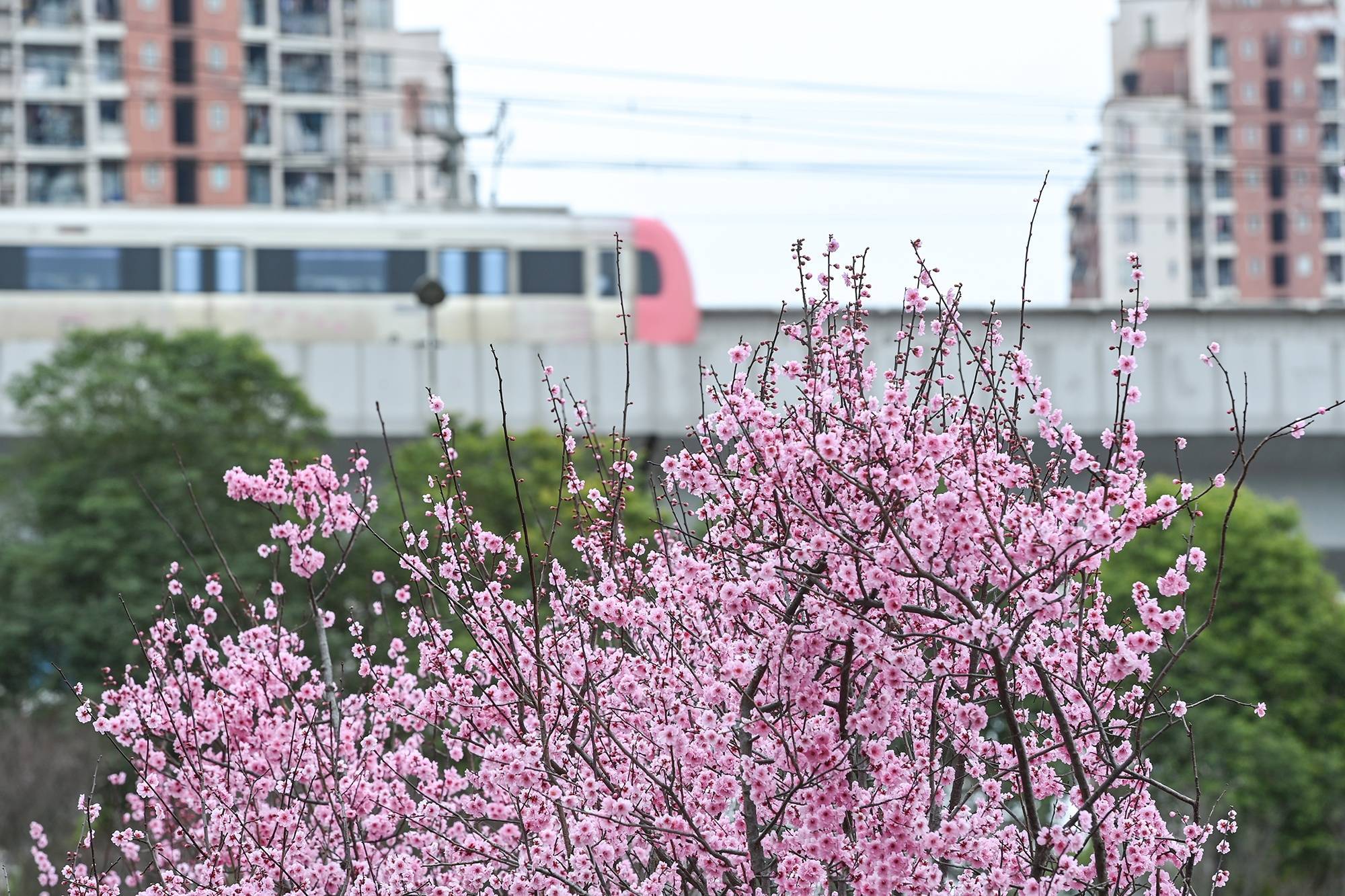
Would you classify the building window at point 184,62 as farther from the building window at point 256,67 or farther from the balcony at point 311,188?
the balcony at point 311,188

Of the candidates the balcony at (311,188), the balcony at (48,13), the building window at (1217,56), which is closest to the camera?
the balcony at (48,13)

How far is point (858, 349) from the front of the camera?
4965 mm

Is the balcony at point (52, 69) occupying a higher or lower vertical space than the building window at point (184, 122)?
higher

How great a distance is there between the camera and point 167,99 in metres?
62.8

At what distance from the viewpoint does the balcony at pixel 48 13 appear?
210 ft

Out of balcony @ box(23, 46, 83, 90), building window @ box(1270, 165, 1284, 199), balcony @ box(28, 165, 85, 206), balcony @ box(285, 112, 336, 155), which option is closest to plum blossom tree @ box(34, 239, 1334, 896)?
balcony @ box(28, 165, 85, 206)

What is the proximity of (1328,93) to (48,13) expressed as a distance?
54.7 metres

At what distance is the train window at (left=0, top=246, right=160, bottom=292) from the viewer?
24.6 metres

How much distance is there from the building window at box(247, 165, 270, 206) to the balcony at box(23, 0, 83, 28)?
8633 millimetres

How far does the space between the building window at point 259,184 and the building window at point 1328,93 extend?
4667 cm

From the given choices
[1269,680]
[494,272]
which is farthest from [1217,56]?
[1269,680]

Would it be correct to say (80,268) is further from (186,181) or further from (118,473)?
(186,181)

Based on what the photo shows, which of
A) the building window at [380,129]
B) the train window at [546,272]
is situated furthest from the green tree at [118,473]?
the building window at [380,129]

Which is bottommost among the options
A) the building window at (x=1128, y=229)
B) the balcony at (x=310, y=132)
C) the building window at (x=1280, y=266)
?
the building window at (x=1280, y=266)
